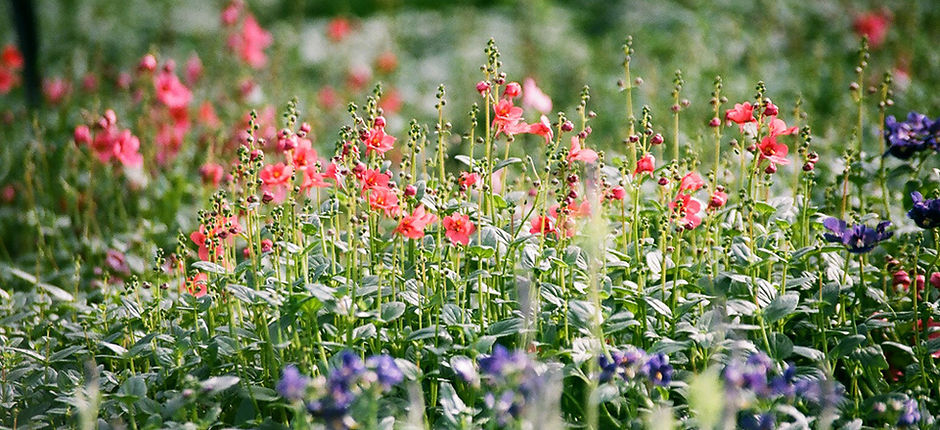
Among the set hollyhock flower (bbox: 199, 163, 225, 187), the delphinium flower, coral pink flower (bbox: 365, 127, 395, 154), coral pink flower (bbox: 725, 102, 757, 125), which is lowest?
hollyhock flower (bbox: 199, 163, 225, 187)

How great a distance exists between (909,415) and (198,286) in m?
1.68

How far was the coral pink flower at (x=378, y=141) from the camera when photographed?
206 cm

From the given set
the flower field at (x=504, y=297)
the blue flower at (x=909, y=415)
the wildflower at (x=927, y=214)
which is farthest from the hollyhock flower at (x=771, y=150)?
the blue flower at (x=909, y=415)

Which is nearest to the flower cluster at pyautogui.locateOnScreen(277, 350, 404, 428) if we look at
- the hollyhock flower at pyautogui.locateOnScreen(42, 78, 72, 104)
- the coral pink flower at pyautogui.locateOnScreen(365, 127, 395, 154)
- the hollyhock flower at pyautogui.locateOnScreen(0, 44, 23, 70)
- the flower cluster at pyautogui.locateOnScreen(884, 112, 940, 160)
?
the coral pink flower at pyautogui.locateOnScreen(365, 127, 395, 154)

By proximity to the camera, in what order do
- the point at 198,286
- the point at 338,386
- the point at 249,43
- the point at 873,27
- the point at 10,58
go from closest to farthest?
the point at 338,386 < the point at 198,286 < the point at 10,58 < the point at 249,43 < the point at 873,27

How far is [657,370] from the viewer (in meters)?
1.77

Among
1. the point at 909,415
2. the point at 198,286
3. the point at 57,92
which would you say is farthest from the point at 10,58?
the point at 909,415

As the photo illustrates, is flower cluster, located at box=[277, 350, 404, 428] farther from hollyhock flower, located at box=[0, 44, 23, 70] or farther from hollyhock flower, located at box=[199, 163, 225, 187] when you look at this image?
hollyhock flower, located at box=[0, 44, 23, 70]

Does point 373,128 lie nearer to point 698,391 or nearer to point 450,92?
point 698,391

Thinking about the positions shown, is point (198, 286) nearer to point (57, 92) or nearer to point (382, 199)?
point (382, 199)

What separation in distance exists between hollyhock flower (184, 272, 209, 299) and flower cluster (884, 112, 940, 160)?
1.67m

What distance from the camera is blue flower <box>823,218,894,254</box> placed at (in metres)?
1.98

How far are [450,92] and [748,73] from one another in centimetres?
190

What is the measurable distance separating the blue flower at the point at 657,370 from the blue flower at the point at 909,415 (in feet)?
1.41
